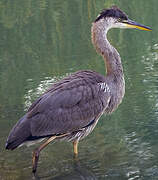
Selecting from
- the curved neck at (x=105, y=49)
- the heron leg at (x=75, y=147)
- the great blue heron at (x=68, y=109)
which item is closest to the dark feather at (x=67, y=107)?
the great blue heron at (x=68, y=109)

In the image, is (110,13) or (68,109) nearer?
(68,109)

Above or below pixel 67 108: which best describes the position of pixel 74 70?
above

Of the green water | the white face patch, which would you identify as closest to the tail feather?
the green water

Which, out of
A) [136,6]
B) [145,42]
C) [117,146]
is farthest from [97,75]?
[136,6]

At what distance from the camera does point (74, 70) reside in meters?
11.2

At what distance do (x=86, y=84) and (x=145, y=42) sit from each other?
246 inches

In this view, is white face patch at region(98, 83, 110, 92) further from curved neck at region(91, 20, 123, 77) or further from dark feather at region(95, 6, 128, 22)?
dark feather at region(95, 6, 128, 22)

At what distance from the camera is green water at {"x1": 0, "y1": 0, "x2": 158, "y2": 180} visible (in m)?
6.93

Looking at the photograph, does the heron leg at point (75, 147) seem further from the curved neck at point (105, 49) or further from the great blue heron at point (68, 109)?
the curved neck at point (105, 49)

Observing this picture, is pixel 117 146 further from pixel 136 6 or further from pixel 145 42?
pixel 136 6

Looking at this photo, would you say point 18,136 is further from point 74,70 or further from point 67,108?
point 74,70

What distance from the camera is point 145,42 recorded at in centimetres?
1298

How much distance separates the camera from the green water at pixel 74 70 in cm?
693

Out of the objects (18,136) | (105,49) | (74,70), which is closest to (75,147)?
(18,136)
